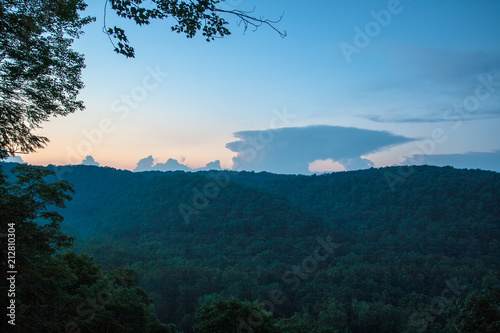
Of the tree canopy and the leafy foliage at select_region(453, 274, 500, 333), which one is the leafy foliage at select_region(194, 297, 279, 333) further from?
the tree canopy

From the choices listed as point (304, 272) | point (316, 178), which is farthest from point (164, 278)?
point (316, 178)

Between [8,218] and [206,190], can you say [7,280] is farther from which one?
[206,190]

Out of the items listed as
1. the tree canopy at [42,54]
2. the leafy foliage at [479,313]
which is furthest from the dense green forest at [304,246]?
the tree canopy at [42,54]

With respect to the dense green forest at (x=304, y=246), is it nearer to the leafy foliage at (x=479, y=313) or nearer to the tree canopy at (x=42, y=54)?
the leafy foliage at (x=479, y=313)

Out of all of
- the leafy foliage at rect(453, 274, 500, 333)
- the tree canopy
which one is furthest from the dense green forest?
the tree canopy

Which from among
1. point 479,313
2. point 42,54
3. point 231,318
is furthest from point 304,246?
point 42,54

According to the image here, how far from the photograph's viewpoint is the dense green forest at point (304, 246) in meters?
33.4

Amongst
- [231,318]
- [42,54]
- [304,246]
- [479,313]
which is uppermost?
[42,54]

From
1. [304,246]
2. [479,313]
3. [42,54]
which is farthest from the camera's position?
[304,246]

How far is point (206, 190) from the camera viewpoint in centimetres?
11212

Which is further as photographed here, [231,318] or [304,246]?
[304,246]

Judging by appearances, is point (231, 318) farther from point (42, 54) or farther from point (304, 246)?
point (304, 246)

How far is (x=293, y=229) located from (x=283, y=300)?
4263cm

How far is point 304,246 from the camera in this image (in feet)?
245
